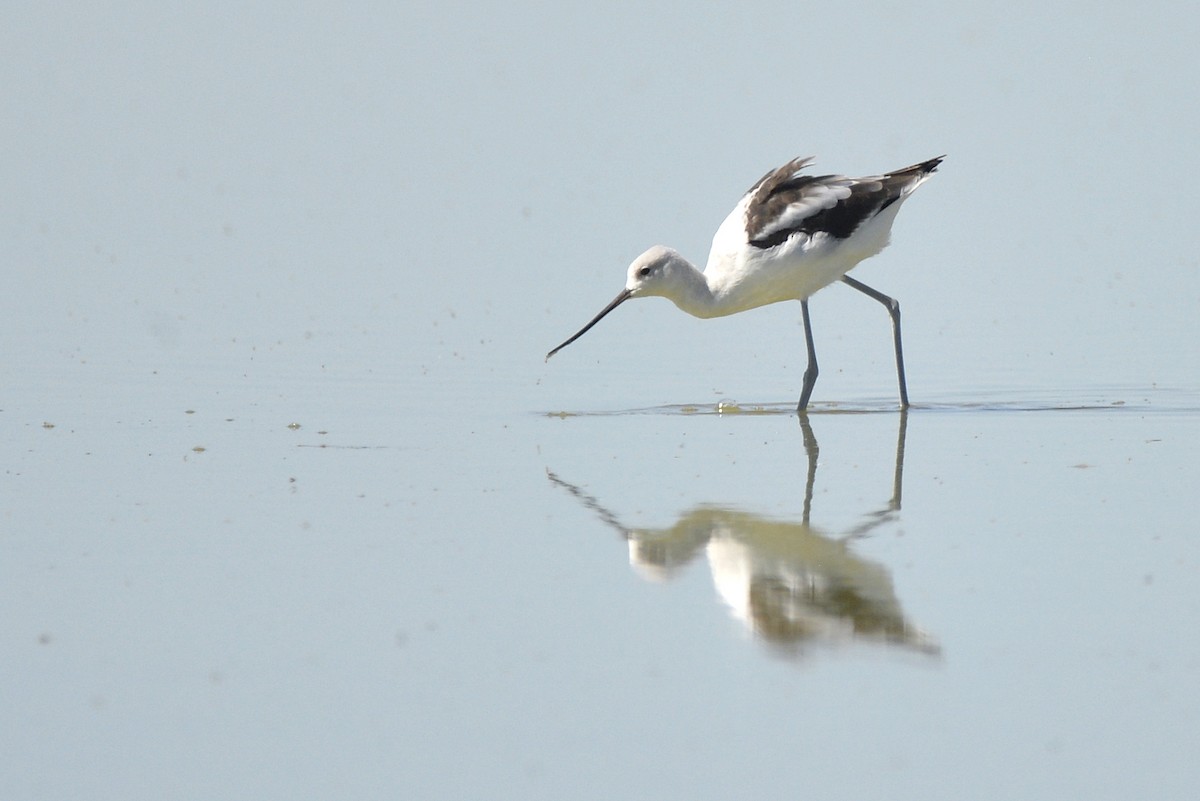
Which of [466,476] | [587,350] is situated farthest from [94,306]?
[466,476]

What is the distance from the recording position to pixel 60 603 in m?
5.68

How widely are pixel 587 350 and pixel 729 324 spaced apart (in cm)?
171

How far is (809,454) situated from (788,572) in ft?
7.76

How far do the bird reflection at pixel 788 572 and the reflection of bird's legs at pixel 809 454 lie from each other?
0.07 feet

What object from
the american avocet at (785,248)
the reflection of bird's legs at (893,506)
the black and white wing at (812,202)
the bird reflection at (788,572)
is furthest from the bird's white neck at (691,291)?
the bird reflection at (788,572)

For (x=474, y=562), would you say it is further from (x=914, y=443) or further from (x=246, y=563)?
(x=914, y=443)

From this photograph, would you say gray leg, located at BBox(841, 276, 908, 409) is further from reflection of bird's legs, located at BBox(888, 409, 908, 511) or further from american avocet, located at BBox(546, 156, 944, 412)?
reflection of bird's legs, located at BBox(888, 409, 908, 511)

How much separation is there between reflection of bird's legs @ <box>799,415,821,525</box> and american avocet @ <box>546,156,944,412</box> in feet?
1.42

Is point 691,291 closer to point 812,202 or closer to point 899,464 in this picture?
point 812,202

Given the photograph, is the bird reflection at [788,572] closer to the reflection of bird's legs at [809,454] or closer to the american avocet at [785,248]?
the reflection of bird's legs at [809,454]

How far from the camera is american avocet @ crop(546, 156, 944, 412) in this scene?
32.1 feet

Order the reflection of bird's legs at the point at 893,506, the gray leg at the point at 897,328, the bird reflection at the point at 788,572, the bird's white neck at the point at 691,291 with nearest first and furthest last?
the bird reflection at the point at 788,572
the reflection of bird's legs at the point at 893,506
the gray leg at the point at 897,328
the bird's white neck at the point at 691,291

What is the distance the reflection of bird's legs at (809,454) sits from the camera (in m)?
7.18

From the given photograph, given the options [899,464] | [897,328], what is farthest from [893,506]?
[897,328]
